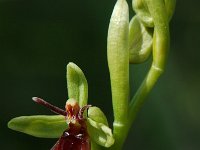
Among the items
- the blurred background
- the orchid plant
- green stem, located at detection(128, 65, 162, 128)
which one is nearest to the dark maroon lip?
the orchid plant

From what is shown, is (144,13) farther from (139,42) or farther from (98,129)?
(98,129)

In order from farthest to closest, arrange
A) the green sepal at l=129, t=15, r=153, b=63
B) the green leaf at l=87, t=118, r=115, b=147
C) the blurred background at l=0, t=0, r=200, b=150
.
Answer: the blurred background at l=0, t=0, r=200, b=150, the green sepal at l=129, t=15, r=153, b=63, the green leaf at l=87, t=118, r=115, b=147

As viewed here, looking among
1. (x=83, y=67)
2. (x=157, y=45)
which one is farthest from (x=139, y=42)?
(x=83, y=67)

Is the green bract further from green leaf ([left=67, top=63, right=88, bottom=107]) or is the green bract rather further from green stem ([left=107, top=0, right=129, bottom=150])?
green leaf ([left=67, top=63, right=88, bottom=107])

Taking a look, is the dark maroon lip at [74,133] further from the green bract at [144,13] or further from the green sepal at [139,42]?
the green bract at [144,13]

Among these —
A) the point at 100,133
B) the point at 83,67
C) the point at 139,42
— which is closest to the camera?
the point at 100,133
